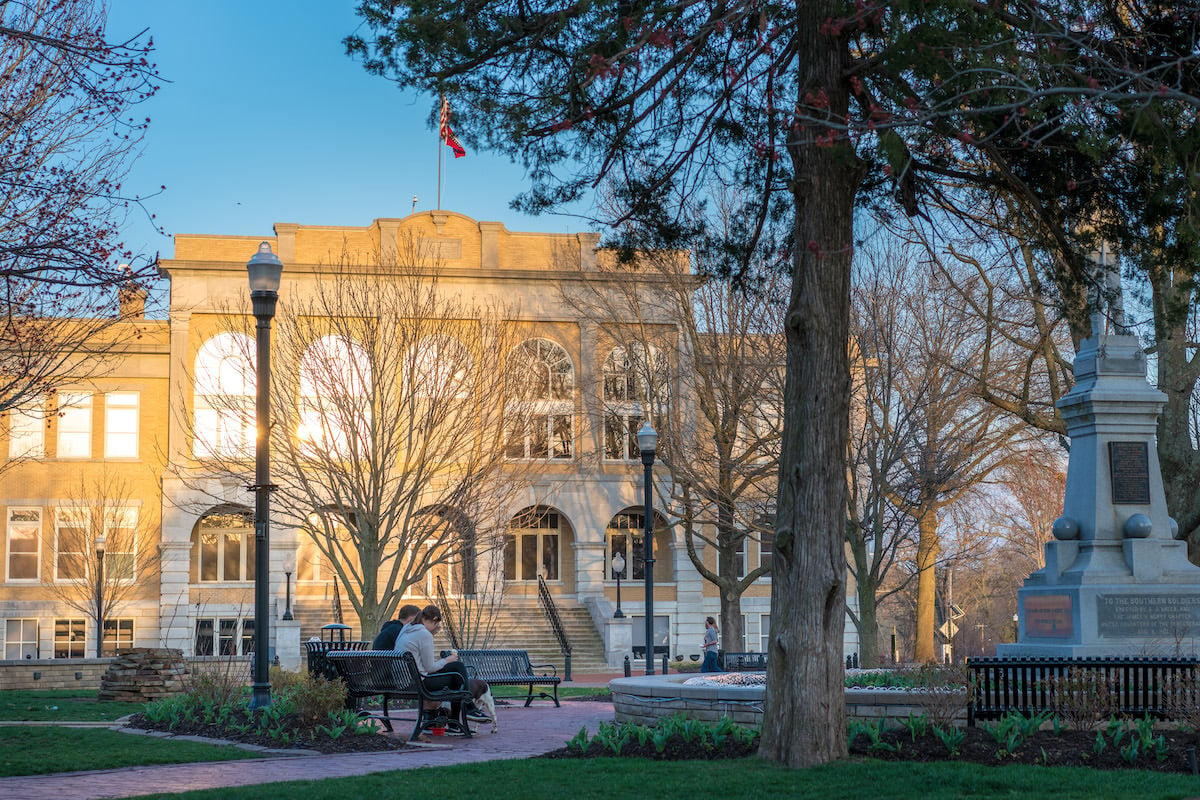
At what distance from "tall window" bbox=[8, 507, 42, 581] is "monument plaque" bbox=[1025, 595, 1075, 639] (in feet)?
109

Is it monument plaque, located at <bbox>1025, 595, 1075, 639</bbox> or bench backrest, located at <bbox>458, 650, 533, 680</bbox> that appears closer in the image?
monument plaque, located at <bbox>1025, 595, 1075, 639</bbox>

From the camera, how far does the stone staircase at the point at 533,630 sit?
3641 centimetres

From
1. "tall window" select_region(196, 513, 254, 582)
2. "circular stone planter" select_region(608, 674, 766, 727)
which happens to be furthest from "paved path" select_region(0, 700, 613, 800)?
"tall window" select_region(196, 513, 254, 582)

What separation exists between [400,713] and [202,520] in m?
27.7

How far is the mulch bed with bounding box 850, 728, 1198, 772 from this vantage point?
364 inches

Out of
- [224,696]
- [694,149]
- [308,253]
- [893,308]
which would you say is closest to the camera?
[694,149]

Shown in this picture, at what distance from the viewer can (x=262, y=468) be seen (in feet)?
44.8

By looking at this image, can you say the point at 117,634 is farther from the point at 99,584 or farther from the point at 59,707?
the point at 59,707

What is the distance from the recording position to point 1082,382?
15234 mm

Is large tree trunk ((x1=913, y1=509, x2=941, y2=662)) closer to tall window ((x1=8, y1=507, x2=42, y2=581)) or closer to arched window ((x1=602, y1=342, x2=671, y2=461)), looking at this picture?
arched window ((x1=602, y1=342, x2=671, y2=461))

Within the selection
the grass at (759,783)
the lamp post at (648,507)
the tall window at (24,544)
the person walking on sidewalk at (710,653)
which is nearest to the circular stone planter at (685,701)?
the grass at (759,783)

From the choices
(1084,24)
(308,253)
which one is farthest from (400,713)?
(308,253)

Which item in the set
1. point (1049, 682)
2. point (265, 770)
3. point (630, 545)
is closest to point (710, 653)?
point (1049, 682)

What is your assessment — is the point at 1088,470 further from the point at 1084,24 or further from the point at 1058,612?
the point at 1084,24
